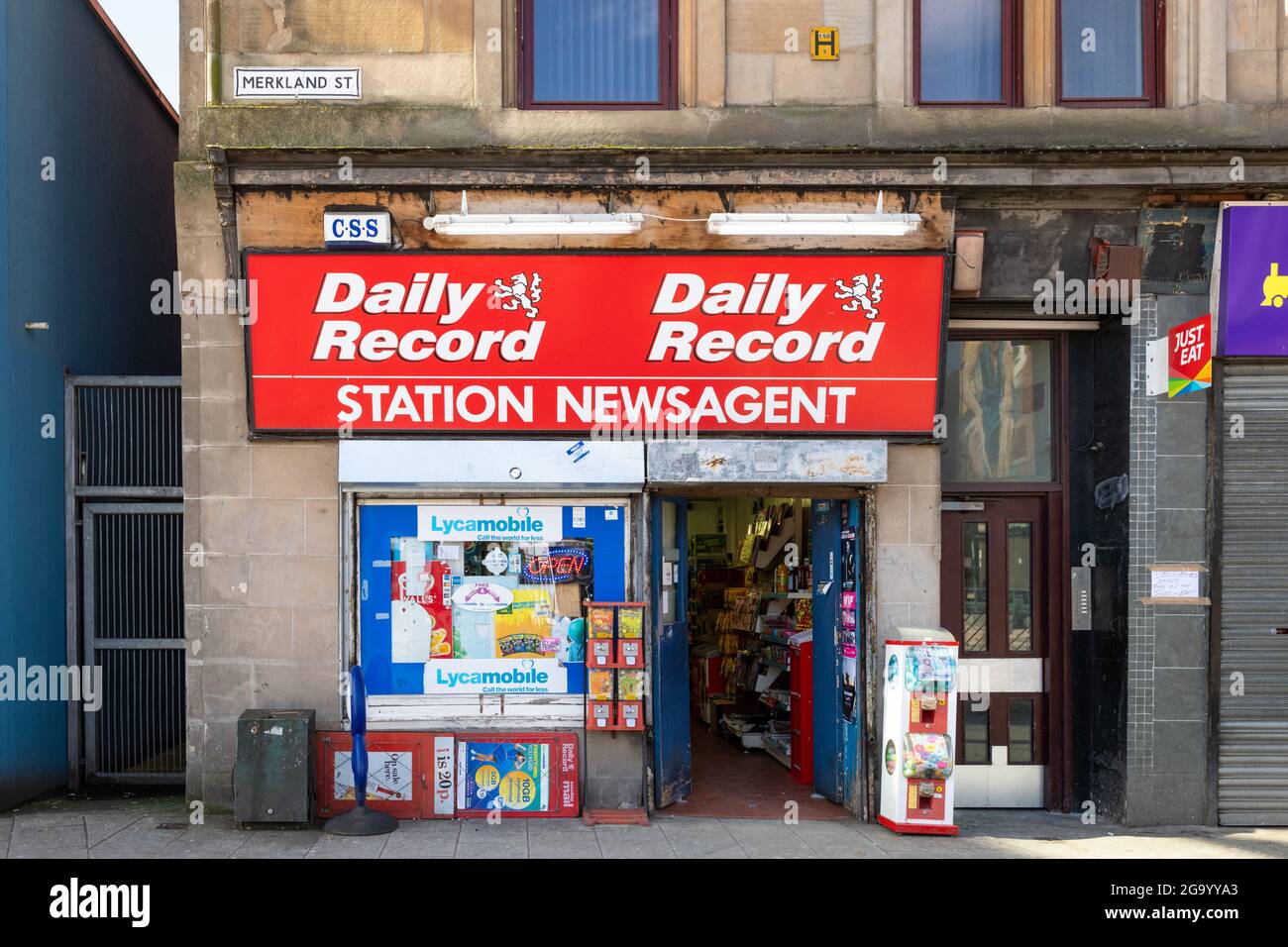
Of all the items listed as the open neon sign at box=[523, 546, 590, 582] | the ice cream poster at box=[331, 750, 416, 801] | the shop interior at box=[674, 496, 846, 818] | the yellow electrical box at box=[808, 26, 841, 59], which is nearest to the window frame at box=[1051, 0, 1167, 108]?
the yellow electrical box at box=[808, 26, 841, 59]

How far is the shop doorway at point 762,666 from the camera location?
28.9ft

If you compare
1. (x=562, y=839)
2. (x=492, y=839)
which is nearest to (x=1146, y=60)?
(x=562, y=839)

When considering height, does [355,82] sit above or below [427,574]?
above

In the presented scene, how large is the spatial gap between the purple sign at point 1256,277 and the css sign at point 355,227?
6.80 meters

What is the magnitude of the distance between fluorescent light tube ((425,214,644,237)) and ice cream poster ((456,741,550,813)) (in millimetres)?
4080

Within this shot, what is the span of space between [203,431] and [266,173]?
6.95ft

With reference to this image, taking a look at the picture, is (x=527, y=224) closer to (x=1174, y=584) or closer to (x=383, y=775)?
(x=383, y=775)

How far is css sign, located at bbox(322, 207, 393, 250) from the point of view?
8297 mm

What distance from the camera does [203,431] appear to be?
27.6 ft

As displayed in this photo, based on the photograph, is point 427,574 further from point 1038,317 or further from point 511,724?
point 1038,317

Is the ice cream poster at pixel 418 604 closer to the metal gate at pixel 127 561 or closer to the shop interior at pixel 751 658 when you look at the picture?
the metal gate at pixel 127 561

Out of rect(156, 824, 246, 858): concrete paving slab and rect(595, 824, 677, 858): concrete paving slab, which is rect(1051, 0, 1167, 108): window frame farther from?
rect(156, 824, 246, 858): concrete paving slab

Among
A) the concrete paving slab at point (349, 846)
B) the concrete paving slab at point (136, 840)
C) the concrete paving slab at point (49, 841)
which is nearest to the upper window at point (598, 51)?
the concrete paving slab at point (349, 846)

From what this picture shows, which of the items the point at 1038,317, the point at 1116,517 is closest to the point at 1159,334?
the point at 1038,317
